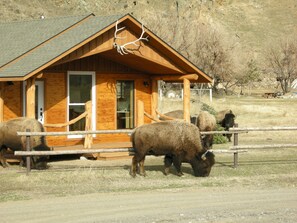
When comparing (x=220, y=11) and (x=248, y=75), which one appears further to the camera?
(x=220, y=11)

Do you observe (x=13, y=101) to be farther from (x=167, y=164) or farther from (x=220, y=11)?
(x=220, y=11)

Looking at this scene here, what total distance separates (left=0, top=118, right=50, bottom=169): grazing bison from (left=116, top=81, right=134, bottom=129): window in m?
4.75

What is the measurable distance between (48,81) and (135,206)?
9357 millimetres

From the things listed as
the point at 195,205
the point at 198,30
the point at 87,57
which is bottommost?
the point at 195,205

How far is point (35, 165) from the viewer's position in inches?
704

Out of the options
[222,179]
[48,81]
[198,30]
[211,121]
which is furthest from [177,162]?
[198,30]

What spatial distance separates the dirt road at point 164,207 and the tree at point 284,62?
204 ft

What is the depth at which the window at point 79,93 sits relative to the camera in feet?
70.1

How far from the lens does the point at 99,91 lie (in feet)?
71.9

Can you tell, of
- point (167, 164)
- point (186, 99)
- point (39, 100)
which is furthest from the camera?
point (186, 99)

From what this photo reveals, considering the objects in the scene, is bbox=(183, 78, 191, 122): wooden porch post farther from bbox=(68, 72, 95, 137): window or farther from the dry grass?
bbox=(68, 72, 95, 137): window

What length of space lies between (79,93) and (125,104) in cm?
213

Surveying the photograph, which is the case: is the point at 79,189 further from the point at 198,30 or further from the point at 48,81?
the point at 198,30

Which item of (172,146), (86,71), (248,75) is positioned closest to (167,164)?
(172,146)
